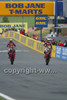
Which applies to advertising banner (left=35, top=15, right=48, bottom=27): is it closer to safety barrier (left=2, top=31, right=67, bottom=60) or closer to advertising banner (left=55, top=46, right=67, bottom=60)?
safety barrier (left=2, top=31, right=67, bottom=60)

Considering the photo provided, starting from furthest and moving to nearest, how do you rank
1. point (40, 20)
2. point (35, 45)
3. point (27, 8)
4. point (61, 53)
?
point (27, 8)
point (35, 45)
point (40, 20)
point (61, 53)

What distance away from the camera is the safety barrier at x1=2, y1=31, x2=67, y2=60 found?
30.6 metres

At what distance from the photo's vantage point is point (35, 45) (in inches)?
1497

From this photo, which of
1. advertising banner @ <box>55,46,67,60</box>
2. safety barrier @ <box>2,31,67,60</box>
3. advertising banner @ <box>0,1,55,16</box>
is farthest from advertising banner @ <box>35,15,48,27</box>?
advertising banner @ <box>0,1,55,16</box>

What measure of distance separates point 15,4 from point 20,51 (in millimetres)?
10705

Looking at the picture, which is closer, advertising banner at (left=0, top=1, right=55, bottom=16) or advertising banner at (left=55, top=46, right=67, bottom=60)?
advertising banner at (left=55, top=46, right=67, bottom=60)

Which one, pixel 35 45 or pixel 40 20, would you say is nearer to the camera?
pixel 40 20

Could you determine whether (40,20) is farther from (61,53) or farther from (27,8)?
(27,8)

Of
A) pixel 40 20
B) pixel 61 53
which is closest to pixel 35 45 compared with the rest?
pixel 40 20

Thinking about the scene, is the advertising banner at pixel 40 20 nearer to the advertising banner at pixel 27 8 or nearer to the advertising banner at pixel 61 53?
the advertising banner at pixel 61 53

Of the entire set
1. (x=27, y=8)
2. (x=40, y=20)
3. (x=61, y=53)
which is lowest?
(x=61, y=53)

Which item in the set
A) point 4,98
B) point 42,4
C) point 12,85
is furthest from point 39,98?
point 42,4

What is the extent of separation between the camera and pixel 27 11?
4691cm

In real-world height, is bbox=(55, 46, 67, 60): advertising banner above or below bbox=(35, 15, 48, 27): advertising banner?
below
